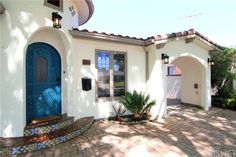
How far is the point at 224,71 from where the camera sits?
35.2 feet

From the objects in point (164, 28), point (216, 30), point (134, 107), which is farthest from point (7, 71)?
point (164, 28)

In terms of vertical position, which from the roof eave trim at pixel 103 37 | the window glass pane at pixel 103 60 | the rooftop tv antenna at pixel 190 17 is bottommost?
the window glass pane at pixel 103 60

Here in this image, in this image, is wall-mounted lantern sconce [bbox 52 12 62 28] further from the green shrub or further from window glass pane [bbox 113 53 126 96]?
the green shrub

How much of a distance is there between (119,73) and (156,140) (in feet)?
11.4

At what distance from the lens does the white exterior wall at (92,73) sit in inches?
273

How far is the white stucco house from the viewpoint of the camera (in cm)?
502

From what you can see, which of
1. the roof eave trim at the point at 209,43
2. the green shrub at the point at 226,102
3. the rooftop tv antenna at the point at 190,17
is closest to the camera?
the roof eave trim at the point at 209,43

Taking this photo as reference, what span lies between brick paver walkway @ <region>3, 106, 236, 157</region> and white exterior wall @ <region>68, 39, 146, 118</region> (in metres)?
0.61

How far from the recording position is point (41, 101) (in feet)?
20.5

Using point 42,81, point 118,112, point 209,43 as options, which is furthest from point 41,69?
point 209,43

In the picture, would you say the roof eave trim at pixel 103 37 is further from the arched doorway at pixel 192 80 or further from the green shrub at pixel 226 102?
the green shrub at pixel 226 102

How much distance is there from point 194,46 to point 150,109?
3866 mm

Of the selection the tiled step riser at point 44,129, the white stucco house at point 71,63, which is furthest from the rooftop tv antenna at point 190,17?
the tiled step riser at point 44,129

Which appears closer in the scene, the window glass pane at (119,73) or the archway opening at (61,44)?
the archway opening at (61,44)
